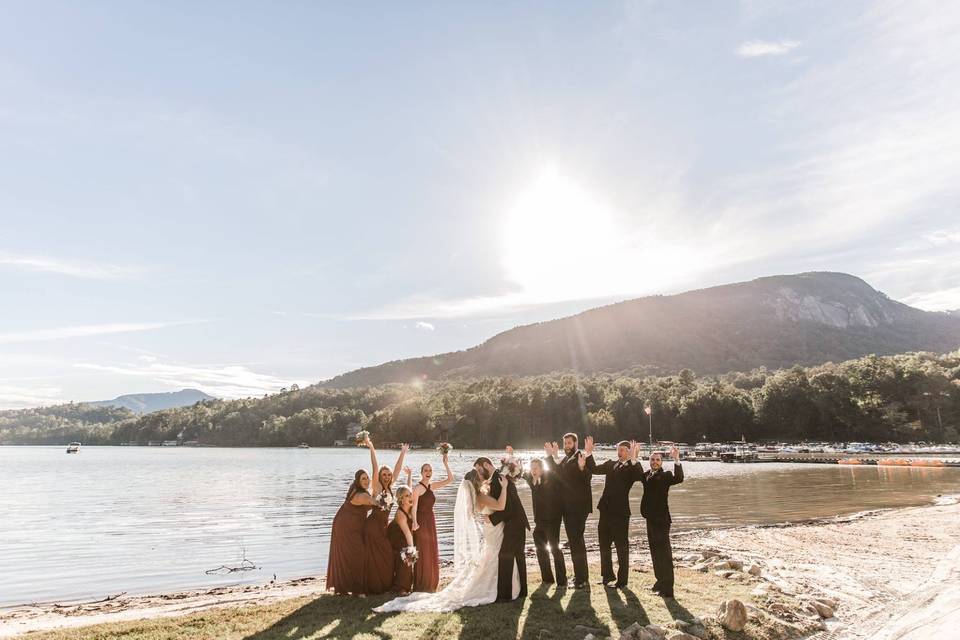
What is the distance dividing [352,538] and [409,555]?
112 cm

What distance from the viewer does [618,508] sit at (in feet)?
39.0

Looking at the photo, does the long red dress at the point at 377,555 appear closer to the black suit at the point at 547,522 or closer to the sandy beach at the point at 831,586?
the sandy beach at the point at 831,586

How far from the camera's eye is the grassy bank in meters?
9.02

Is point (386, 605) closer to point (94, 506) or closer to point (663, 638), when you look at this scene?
point (663, 638)

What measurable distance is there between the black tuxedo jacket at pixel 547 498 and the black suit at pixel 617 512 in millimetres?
837

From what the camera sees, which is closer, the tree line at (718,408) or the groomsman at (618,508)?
the groomsman at (618,508)

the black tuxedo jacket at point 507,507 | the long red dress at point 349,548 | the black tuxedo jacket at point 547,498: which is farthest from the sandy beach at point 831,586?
the black tuxedo jacket at point 507,507

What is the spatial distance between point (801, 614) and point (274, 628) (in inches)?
344

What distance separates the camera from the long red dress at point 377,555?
1133 cm

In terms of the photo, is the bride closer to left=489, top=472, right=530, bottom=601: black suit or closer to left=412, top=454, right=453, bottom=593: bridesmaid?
left=489, top=472, right=530, bottom=601: black suit

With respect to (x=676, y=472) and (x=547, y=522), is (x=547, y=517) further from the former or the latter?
(x=676, y=472)

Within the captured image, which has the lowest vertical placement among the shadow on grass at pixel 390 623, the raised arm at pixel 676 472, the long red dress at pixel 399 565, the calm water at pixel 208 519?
the calm water at pixel 208 519

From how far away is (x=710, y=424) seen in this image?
13450cm

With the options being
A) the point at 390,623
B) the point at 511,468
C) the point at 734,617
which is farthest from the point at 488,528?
the point at 734,617
